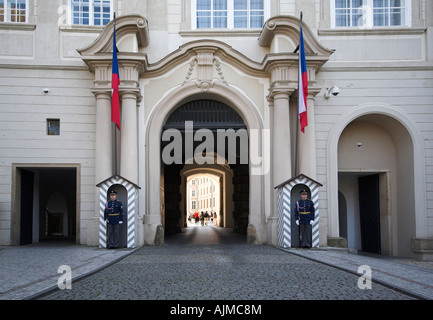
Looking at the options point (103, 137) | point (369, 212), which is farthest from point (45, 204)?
point (369, 212)

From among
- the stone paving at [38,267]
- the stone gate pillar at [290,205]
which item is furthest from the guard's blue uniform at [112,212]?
the stone gate pillar at [290,205]

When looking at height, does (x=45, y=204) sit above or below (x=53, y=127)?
below

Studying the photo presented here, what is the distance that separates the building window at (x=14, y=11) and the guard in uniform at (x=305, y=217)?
10.5m

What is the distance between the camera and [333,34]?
1633 centimetres

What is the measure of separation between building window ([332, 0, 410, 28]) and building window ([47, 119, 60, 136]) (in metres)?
9.71

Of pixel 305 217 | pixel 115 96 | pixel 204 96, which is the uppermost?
pixel 204 96

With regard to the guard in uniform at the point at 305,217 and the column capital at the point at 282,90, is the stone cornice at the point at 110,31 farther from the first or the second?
the guard in uniform at the point at 305,217

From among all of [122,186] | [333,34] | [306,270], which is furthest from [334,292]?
[333,34]

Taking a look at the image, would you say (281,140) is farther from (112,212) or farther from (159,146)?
(112,212)

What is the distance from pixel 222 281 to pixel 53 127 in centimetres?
1009

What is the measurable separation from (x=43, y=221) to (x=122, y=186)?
30.7 ft

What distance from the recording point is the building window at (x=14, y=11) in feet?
52.4

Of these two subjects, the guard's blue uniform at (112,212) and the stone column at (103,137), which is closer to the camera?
the guard's blue uniform at (112,212)

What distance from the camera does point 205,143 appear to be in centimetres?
2253
